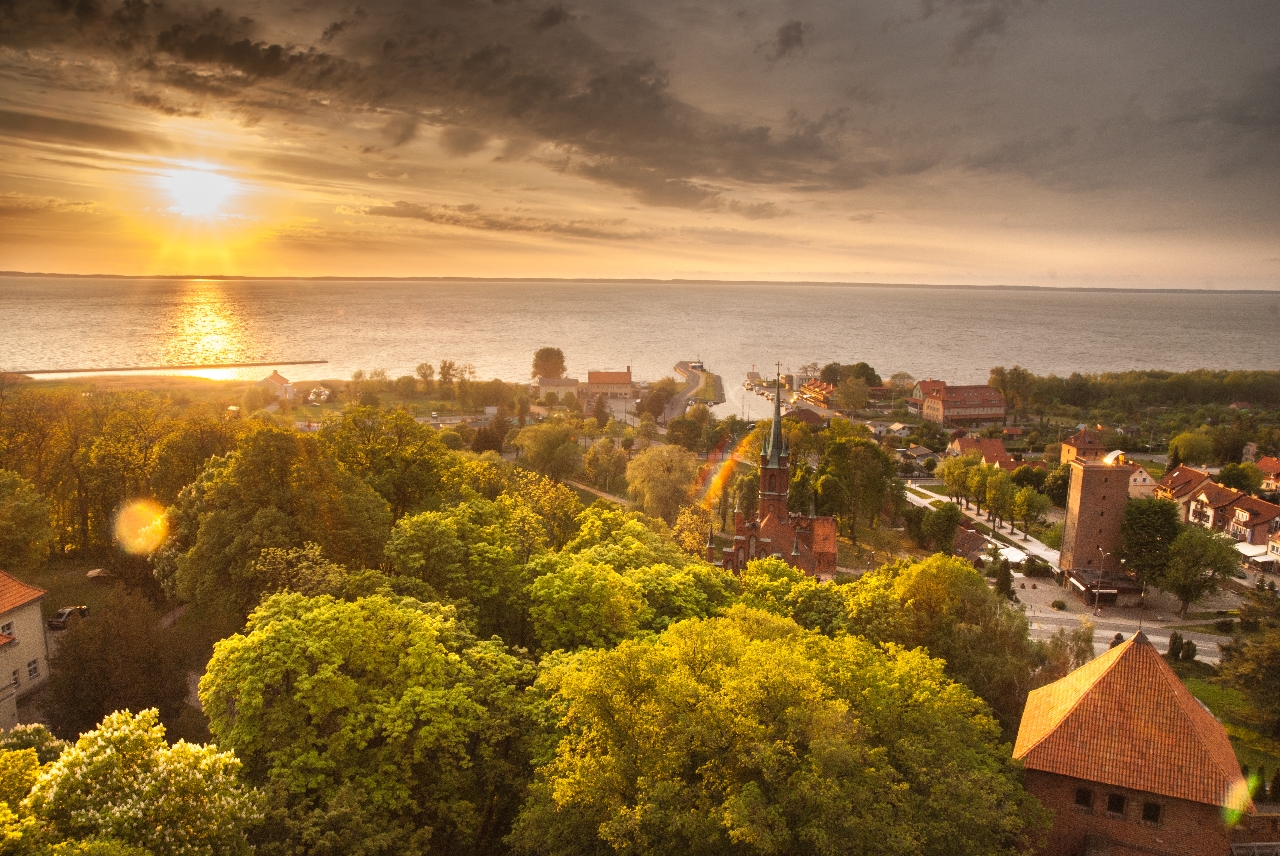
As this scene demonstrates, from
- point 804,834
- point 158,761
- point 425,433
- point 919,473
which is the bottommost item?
point 919,473

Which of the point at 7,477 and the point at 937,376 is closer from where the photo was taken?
the point at 7,477

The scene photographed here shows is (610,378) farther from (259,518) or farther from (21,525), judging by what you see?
(259,518)

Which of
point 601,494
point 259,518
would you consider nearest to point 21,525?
point 259,518

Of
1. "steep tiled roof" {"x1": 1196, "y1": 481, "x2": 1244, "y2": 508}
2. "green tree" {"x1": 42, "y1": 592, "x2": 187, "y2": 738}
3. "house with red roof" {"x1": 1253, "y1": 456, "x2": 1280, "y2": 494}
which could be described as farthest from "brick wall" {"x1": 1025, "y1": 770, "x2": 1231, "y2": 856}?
"house with red roof" {"x1": 1253, "y1": 456, "x2": 1280, "y2": 494}

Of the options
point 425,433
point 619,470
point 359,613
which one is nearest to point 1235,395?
point 619,470

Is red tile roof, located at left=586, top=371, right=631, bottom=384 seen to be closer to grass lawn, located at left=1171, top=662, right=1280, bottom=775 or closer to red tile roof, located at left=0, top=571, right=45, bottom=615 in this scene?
grass lawn, located at left=1171, top=662, right=1280, bottom=775

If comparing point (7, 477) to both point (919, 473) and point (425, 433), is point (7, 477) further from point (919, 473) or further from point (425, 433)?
point (919, 473)
